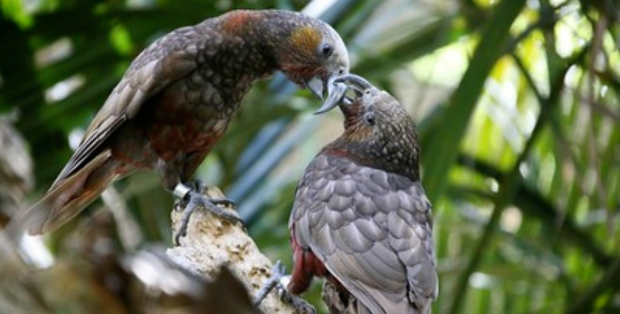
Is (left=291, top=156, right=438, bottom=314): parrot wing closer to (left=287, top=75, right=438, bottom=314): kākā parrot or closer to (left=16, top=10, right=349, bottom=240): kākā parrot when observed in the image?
(left=287, top=75, right=438, bottom=314): kākā parrot

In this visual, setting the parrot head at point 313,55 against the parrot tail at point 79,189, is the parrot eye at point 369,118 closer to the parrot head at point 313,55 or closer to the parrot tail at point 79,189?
the parrot head at point 313,55

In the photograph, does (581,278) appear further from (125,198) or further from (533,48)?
(125,198)

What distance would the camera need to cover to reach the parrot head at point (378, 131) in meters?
2.87

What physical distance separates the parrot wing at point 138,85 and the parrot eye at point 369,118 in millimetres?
513

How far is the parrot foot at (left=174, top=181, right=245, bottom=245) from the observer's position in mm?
2545

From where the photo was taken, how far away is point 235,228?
2.51 m

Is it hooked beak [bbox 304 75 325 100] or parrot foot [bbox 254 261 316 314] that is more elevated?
hooked beak [bbox 304 75 325 100]

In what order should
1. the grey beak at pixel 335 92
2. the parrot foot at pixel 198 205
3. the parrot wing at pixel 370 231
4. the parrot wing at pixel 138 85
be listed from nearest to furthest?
the parrot wing at pixel 370 231
the parrot foot at pixel 198 205
the grey beak at pixel 335 92
the parrot wing at pixel 138 85

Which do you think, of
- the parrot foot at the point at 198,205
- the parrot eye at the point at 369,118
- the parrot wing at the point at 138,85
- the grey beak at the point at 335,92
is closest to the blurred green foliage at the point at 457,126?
the parrot eye at the point at 369,118

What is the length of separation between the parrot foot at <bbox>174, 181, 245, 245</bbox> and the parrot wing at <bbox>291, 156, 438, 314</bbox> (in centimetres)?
17

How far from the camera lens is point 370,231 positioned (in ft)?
8.25

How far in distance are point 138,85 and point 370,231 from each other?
0.85 metres

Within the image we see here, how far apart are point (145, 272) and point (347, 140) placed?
2.29 metres

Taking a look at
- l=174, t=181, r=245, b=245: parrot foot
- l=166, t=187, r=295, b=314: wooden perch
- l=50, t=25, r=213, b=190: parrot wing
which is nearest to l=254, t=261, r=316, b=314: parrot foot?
l=166, t=187, r=295, b=314: wooden perch
